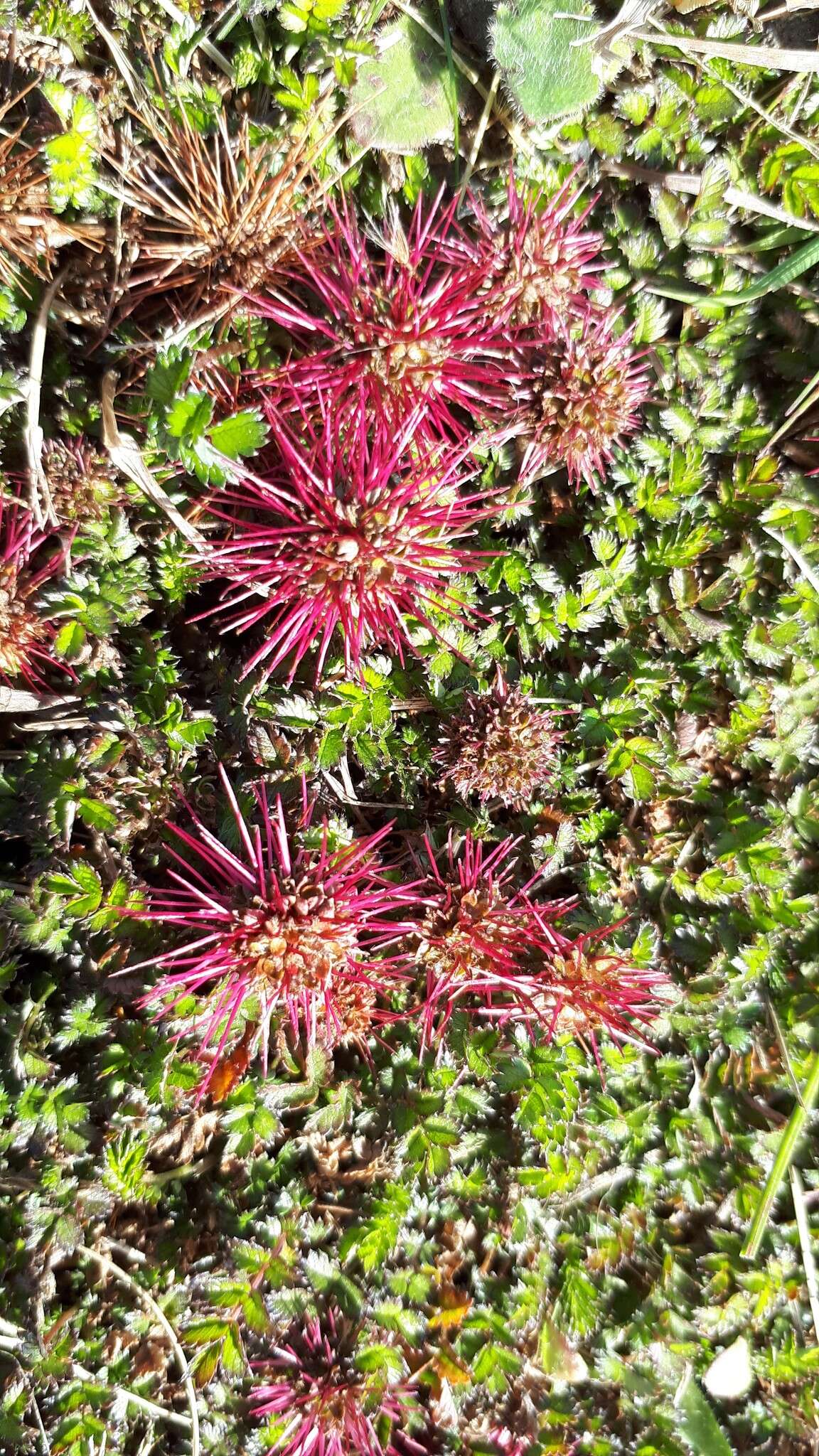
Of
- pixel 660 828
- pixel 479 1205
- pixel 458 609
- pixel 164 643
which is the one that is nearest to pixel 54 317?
pixel 164 643

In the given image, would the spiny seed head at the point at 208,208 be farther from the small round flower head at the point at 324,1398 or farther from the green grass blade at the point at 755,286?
the small round flower head at the point at 324,1398

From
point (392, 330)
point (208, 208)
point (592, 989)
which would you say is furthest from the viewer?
point (592, 989)

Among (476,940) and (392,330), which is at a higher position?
(392,330)

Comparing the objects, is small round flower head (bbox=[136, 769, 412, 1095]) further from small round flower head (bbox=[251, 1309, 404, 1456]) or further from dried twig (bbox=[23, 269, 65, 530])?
dried twig (bbox=[23, 269, 65, 530])

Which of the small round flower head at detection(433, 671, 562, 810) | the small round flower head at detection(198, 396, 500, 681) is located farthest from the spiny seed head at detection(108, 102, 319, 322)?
the small round flower head at detection(433, 671, 562, 810)

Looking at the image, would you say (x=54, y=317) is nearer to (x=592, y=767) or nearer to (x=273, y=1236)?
(x=592, y=767)

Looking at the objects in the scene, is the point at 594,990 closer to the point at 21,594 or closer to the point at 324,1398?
the point at 324,1398

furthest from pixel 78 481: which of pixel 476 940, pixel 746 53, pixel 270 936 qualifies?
pixel 746 53
